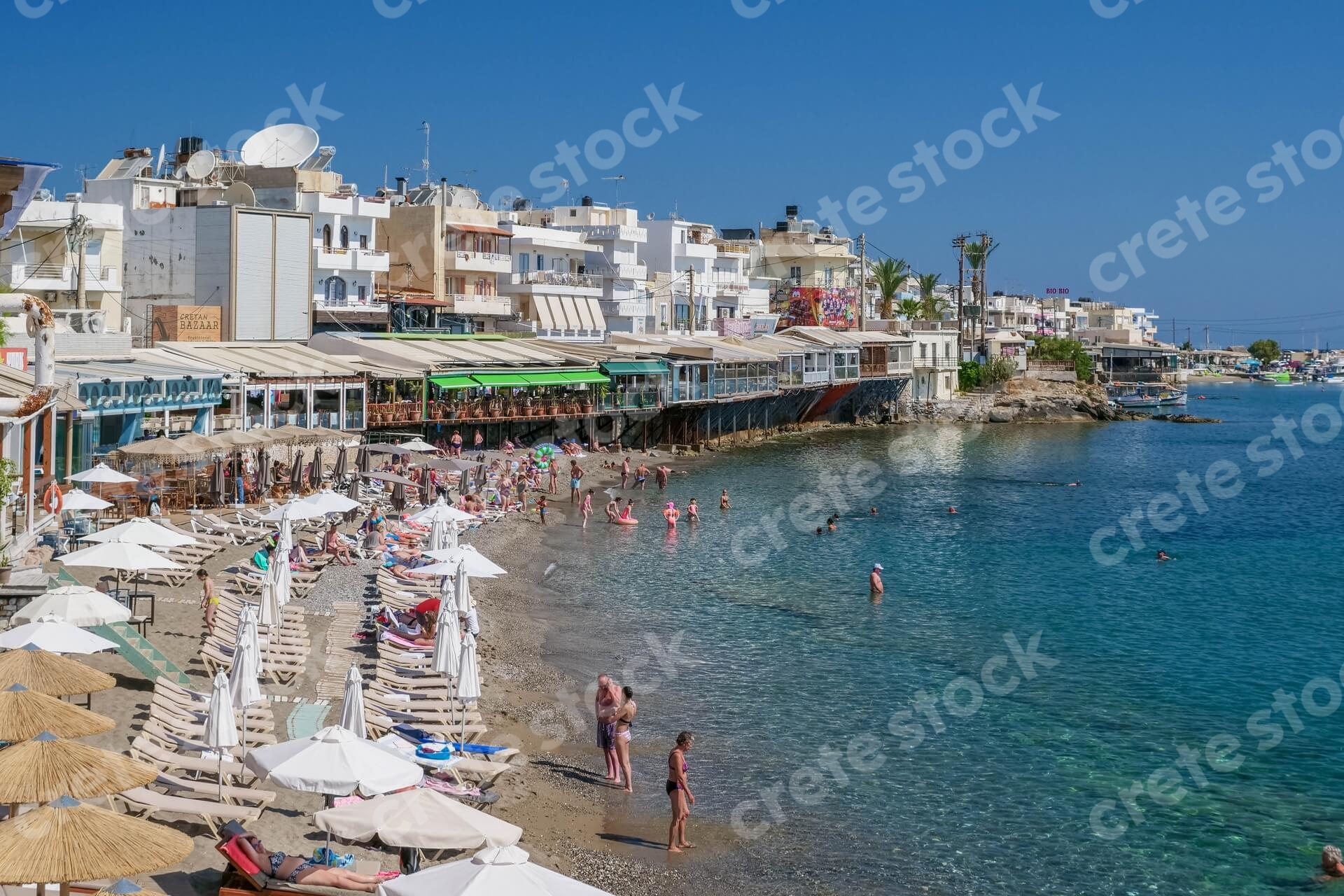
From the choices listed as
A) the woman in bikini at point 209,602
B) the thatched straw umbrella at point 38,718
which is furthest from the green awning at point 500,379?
the thatched straw umbrella at point 38,718

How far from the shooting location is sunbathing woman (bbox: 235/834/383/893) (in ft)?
40.1

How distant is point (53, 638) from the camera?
55.0 feet

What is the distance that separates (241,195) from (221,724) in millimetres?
50156

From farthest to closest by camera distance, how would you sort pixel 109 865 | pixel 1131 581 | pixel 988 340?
pixel 988 340, pixel 1131 581, pixel 109 865

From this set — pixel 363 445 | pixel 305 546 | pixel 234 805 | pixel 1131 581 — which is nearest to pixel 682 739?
pixel 234 805

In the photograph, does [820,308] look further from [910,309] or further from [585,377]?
[585,377]

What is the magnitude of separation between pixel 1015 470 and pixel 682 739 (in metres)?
53.7

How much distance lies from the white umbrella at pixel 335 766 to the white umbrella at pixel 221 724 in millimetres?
1027

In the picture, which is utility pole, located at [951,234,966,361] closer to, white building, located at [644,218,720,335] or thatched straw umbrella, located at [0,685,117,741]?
white building, located at [644,218,720,335]

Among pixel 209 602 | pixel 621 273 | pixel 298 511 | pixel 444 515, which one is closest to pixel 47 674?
Result: pixel 209 602

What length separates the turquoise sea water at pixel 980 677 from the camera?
55.9 ft

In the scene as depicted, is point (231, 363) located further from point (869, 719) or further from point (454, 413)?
point (869, 719)

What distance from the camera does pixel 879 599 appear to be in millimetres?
32750

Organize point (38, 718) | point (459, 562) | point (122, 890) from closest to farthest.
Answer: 1. point (122, 890)
2. point (38, 718)
3. point (459, 562)
